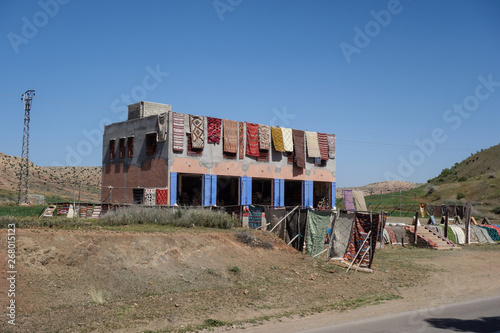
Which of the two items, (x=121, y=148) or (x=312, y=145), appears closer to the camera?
(x=121, y=148)

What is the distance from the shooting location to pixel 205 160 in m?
30.8

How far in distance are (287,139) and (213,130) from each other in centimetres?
678

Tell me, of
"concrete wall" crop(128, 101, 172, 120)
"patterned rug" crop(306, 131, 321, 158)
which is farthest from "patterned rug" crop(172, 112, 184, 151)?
"patterned rug" crop(306, 131, 321, 158)

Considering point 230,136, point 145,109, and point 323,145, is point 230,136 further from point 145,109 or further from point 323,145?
point 323,145

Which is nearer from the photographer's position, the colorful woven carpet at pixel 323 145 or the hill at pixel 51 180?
the colorful woven carpet at pixel 323 145

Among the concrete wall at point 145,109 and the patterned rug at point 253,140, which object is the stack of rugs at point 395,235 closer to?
the patterned rug at point 253,140

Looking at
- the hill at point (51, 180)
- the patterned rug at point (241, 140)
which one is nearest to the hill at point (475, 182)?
the patterned rug at point (241, 140)

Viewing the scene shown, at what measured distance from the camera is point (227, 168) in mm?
32031

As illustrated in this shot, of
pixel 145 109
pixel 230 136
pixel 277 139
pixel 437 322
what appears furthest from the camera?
pixel 277 139

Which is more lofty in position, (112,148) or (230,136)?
(230,136)

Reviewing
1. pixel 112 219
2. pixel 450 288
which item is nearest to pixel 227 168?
pixel 112 219

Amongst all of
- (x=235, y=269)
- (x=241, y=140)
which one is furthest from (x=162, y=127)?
(x=235, y=269)

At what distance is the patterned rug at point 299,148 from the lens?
3594 centimetres

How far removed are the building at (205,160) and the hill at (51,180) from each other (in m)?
22.8
